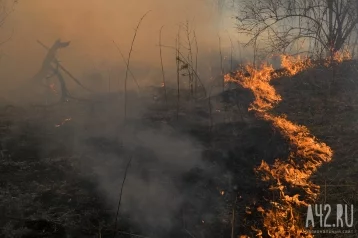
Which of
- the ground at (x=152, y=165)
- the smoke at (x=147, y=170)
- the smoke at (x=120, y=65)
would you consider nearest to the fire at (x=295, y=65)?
the smoke at (x=120, y=65)

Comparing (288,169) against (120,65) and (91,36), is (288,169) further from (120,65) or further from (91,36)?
(91,36)

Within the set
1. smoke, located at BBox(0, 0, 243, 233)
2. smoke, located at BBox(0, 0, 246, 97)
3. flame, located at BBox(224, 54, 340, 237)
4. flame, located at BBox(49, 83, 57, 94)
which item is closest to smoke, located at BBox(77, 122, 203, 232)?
smoke, located at BBox(0, 0, 243, 233)

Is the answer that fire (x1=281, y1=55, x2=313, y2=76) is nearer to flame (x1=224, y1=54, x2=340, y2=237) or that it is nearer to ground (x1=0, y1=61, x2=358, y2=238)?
flame (x1=224, y1=54, x2=340, y2=237)

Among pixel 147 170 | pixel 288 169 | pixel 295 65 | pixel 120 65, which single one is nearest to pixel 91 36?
pixel 120 65

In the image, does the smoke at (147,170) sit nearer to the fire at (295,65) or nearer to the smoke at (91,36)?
the smoke at (91,36)

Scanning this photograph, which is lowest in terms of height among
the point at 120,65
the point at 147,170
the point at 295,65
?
the point at 147,170

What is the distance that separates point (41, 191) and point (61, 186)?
0.23m

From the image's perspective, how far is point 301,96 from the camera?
8.01 metres

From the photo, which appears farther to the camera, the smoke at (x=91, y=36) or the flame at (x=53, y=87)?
the smoke at (x=91, y=36)

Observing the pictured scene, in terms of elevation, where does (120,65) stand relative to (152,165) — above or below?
above

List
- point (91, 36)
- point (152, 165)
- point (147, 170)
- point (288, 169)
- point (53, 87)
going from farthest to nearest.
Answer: point (91, 36) → point (53, 87) → point (288, 169) → point (152, 165) → point (147, 170)

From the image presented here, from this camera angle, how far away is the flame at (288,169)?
3.91 metres

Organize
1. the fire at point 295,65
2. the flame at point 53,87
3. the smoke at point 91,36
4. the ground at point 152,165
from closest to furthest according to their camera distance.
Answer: the ground at point 152,165
the flame at point 53,87
the smoke at point 91,36
the fire at point 295,65

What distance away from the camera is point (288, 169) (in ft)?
16.7
